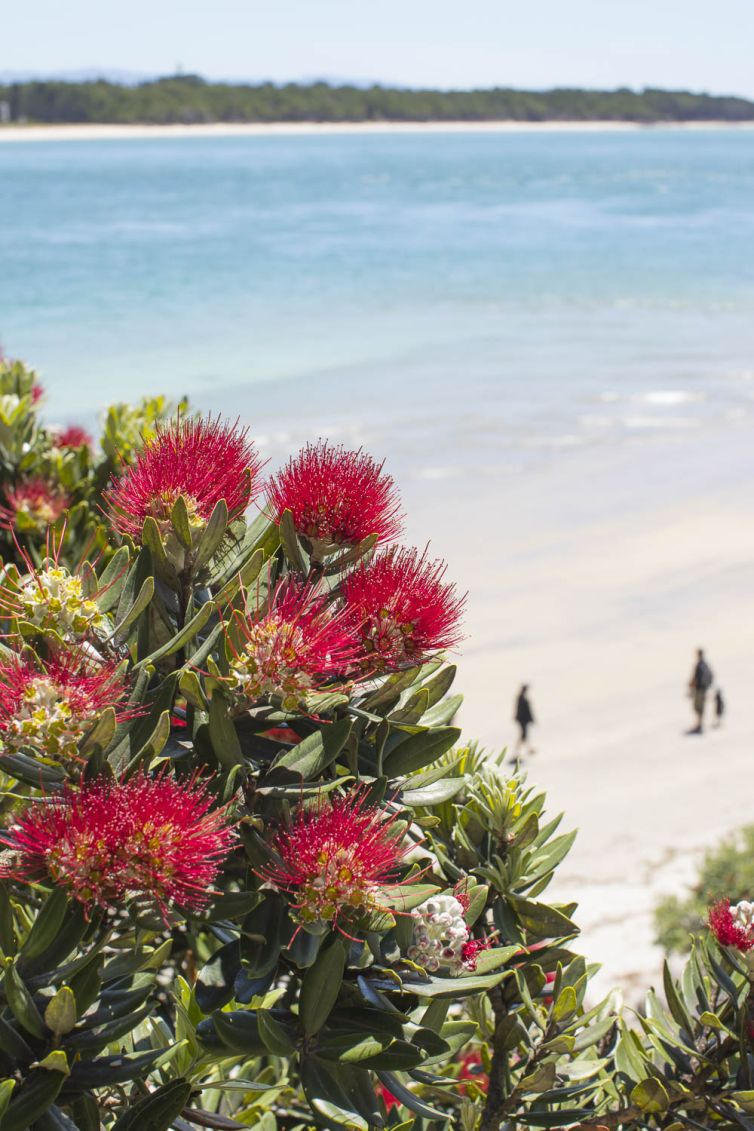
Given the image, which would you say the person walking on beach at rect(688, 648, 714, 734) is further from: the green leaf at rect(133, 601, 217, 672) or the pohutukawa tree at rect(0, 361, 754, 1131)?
the green leaf at rect(133, 601, 217, 672)

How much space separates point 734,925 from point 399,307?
36140 mm

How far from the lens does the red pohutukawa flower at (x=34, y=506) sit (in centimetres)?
300

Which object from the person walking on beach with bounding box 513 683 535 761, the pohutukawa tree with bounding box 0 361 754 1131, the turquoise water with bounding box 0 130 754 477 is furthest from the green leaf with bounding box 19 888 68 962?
the turquoise water with bounding box 0 130 754 477

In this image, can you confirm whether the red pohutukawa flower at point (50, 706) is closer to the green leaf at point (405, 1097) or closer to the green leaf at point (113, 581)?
the green leaf at point (113, 581)

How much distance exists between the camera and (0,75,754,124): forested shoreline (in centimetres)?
12900

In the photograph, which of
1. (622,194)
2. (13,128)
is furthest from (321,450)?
(13,128)

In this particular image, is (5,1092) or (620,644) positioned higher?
(5,1092)

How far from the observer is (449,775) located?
1.85m

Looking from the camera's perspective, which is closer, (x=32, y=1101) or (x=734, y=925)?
(x=32, y=1101)

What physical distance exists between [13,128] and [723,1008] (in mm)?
142174

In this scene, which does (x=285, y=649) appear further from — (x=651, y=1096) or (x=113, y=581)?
(x=651, y=1096)

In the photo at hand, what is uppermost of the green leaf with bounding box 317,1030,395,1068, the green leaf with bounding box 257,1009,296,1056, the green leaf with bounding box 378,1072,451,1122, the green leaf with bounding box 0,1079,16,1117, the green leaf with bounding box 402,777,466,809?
the green leaf with bounding box 402,777,466,809

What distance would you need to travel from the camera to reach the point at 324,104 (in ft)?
469

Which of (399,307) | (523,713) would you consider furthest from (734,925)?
(399,307)
